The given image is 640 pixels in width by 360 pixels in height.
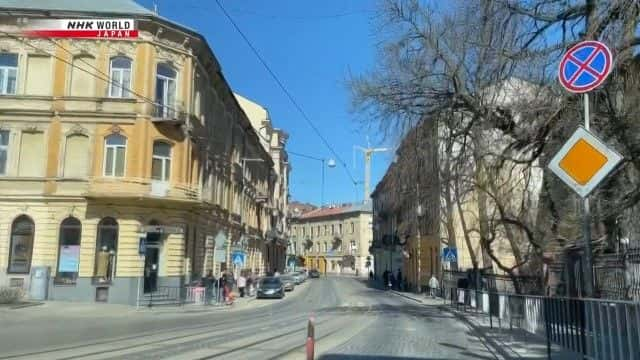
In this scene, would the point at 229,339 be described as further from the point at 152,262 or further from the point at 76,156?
the point at 76,156

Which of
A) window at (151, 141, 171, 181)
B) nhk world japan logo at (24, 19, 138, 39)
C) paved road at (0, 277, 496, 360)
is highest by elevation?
window at (151, 141, 171, 181)

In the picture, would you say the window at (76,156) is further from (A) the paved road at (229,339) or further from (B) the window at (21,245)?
(A) the paved road at (229,339)

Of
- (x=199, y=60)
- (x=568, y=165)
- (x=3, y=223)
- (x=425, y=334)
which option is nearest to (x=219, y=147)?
(x=199, y=60)

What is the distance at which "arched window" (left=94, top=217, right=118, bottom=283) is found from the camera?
106ft

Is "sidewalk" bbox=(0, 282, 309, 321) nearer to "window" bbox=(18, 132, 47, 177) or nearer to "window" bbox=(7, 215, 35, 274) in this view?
"window" bbox=(7, 215, 35, 274)

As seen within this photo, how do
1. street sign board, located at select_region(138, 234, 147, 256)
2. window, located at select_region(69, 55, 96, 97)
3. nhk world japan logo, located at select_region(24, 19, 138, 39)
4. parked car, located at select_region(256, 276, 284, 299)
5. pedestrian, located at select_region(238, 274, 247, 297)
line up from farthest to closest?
1. pedestrian, located at select_region(238, 274, 247, 297)
2. parked car, located at select_region(256, 276, 284, 299)
3. window, located at select_region(69, 55, 96, 97)
4. street sign board, located at select_region(138, 234, 147, 256)
5. nhk world japan logo, located at select_region(24, 19, 138, 39)

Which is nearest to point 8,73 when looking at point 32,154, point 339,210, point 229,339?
point 32,154

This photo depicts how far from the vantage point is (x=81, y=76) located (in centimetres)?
3353

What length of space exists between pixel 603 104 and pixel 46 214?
2729 cm

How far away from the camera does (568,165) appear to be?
852 centimetres

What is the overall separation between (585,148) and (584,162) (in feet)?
0.62

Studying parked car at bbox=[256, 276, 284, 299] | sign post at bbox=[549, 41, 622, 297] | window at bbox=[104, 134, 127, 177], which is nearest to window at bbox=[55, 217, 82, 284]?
window at bbox=[104, 134, 127, 177]

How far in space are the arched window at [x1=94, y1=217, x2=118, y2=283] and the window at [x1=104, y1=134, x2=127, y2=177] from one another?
2.48m

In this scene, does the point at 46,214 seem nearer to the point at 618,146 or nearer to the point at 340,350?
the point at 340,350
